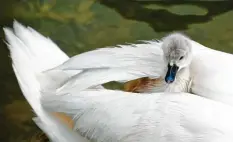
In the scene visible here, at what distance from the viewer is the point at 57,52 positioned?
1.47 meters

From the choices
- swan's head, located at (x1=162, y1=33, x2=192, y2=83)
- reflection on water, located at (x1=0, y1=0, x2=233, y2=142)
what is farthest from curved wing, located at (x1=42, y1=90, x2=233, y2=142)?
reflection on water, located at (x1=0, y1=0, x2=233, y2=142)

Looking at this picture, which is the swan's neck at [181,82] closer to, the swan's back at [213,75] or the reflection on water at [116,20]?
the swan's back at [213,75]

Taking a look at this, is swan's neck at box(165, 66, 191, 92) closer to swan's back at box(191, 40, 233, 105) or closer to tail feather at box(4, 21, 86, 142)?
swan's back at box(191, 40, 233, 105)

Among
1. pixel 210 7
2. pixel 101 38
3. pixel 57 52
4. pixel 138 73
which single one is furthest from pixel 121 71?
pixel 210 7

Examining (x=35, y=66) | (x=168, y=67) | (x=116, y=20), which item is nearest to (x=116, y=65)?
(x=168, y=67)

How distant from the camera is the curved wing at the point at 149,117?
1.08m

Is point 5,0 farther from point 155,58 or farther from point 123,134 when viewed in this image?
point 123,134

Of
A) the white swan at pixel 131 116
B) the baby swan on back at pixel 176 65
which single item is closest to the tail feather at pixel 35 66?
the white swan at pixel 131 116

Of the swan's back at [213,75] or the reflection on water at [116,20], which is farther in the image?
the reflection on water at [116,20]

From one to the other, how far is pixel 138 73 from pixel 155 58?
0.09 metres

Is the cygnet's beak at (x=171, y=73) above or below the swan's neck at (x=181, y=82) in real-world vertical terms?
above

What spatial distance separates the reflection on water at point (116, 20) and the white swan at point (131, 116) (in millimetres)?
602

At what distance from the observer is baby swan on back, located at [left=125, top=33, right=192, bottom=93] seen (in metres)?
1.23

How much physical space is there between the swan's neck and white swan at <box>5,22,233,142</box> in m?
0.09
